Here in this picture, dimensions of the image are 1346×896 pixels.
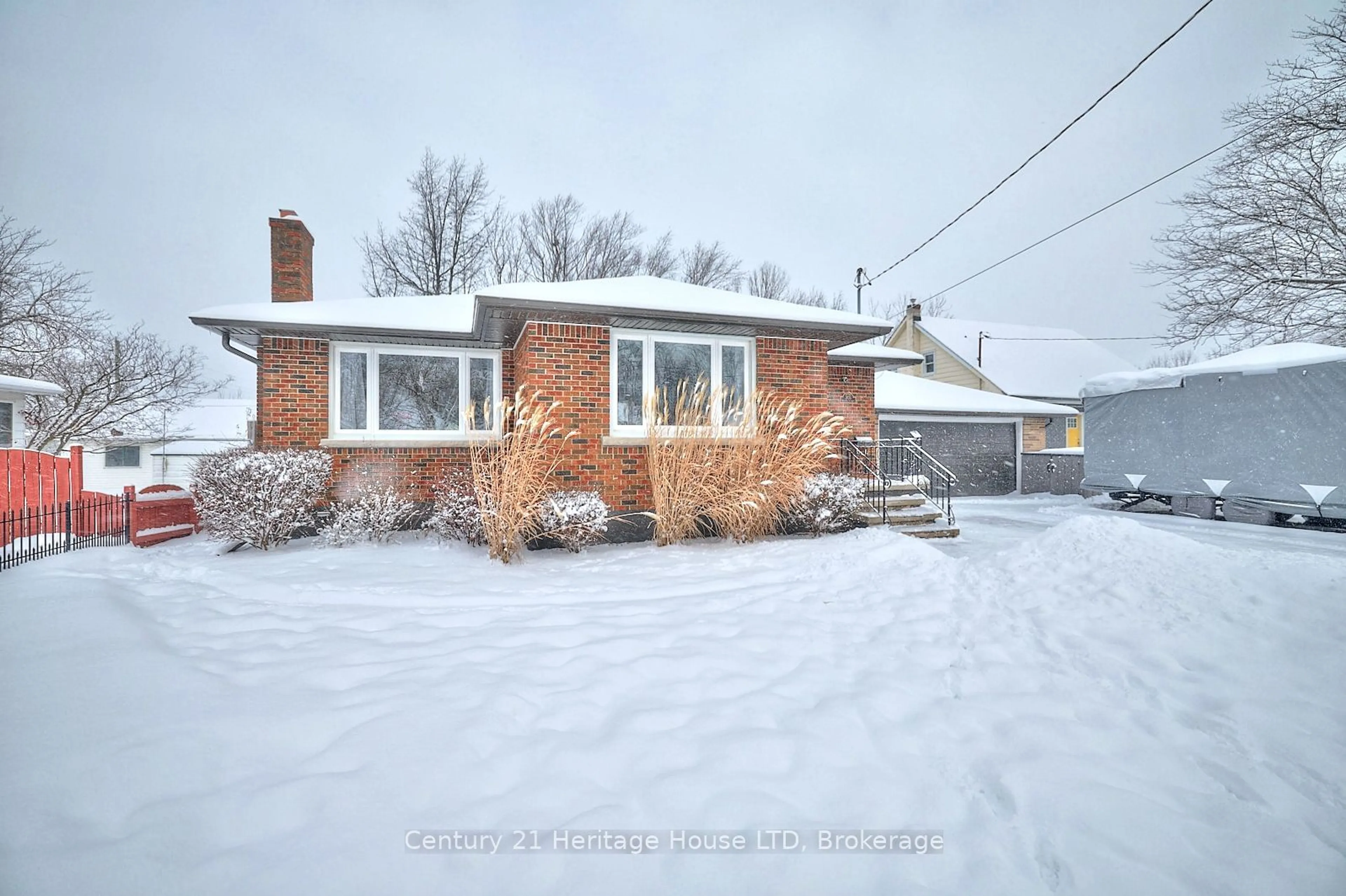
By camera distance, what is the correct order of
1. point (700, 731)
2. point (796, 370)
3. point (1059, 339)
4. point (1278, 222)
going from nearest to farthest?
point (700, 731) < point (796, 370) < point (1278, 222) < point (1059, 339)

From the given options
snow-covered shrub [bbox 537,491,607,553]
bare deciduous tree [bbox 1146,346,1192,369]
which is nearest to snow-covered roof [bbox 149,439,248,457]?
snow-covered shrub [bbox 537,491,607,553]

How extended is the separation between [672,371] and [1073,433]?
65.7 feet

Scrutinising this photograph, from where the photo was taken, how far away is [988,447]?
15312 millimetres

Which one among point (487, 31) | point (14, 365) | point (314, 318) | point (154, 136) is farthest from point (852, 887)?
point (14, 365)

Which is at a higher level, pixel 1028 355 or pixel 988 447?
pixel 1028 355

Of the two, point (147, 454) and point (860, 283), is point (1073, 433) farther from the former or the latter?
point (147, 454)

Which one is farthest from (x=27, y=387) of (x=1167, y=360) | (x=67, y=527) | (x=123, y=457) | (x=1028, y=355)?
(x=1167, y=360)

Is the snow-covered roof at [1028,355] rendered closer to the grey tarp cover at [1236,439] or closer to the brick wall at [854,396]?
the grey tarp cover at [1236,439]

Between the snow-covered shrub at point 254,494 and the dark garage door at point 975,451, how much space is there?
13.9m

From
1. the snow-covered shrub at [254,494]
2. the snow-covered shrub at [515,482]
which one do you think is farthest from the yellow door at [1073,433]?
the snow-covered shrub at [254,494]

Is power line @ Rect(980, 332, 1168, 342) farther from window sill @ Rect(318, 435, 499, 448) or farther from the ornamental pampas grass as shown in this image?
window sill @ Rect(318, 435, 499, 448)

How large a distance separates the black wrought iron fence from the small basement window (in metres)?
16.1

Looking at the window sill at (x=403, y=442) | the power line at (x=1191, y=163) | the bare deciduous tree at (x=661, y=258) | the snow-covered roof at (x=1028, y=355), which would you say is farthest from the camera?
the bare deciduous tree at (x=661, y=258)

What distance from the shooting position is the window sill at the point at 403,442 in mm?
8031
